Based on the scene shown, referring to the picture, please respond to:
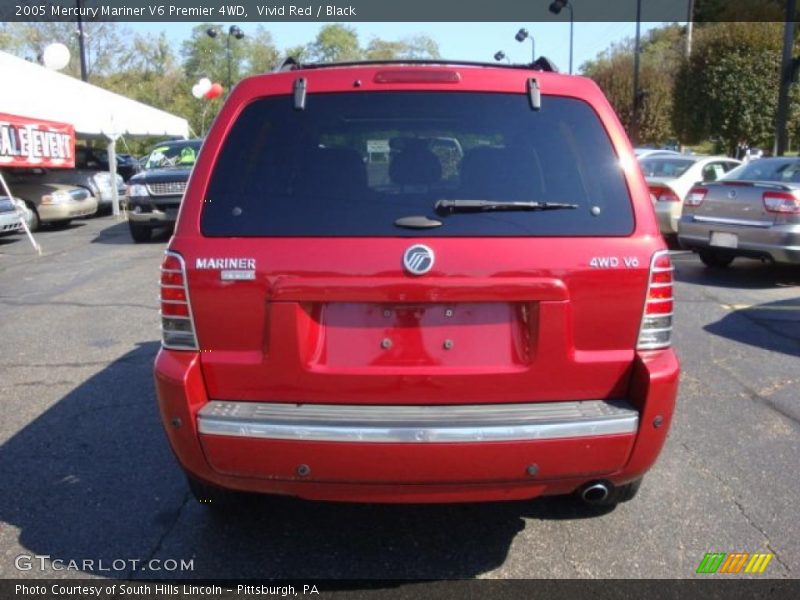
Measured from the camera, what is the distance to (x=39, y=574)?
2.79 m

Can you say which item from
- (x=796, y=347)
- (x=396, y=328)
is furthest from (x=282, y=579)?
(x=796, y=347)

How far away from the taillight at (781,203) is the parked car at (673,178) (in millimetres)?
2432

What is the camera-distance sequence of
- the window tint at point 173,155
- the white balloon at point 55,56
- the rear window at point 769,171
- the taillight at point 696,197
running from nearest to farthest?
the rear window at point 769,171 → the taillight at point 696,197 → the window tint at point 173,155 → the white balloon at point 55,56

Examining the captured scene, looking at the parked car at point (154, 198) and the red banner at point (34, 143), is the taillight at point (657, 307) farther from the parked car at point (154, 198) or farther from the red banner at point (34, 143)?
the red banner at point (34, 143)

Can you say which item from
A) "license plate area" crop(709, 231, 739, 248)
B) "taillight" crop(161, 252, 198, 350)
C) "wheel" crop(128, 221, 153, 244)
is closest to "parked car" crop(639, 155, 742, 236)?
"license plate area" crop(709, 231, 739, 248)

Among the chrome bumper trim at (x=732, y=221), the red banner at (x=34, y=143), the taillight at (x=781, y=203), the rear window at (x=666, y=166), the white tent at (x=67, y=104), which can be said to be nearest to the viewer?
the taillight at (x=781, y=203)

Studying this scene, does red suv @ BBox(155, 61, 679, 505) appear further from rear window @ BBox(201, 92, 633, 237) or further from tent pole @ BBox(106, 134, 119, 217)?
tent pole @ BBox(106, 134, 119, 217)

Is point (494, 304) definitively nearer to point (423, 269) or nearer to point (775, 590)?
point (423, 269)

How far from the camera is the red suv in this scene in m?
2.48

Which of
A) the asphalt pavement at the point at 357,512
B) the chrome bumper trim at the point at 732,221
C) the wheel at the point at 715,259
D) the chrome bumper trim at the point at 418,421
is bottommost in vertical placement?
the asphalt pavement at the point at 357,512

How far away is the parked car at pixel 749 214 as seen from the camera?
26.3 feet

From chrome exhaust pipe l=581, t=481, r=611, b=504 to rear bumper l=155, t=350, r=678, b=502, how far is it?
43 mm

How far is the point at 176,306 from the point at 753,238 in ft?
24.8

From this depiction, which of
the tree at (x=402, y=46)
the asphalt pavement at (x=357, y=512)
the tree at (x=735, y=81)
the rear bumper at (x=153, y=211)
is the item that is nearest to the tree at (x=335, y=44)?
the tree at (x=402, y=46)
